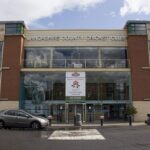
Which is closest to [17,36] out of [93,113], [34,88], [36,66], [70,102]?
[36,66]

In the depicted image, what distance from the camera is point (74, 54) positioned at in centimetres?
3291

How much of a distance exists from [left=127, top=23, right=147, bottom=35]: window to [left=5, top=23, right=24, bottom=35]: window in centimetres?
1129

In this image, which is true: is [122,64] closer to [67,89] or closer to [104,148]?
[67,89]

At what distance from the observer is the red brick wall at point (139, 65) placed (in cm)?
3112

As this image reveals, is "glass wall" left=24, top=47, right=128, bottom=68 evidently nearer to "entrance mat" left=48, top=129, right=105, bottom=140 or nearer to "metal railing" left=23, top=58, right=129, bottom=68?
"metal railing" left=23, top=58, right=129, bottom=68

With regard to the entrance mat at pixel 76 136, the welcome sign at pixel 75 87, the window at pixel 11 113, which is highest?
the welcome sign at pixel 75 87

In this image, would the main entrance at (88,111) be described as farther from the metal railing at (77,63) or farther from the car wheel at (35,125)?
the car wheel at (35,125)

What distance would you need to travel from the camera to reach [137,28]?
3297 cm

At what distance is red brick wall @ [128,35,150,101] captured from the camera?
3112cm

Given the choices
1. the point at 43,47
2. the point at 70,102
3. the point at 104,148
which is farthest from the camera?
the point at 43,47

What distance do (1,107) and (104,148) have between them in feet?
69.9

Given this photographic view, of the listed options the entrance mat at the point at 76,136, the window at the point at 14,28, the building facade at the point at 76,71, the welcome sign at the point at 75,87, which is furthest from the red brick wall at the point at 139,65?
the entrance mat at the point at 76,136

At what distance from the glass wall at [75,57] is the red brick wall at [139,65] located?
1.01 meters

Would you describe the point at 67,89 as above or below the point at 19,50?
below
